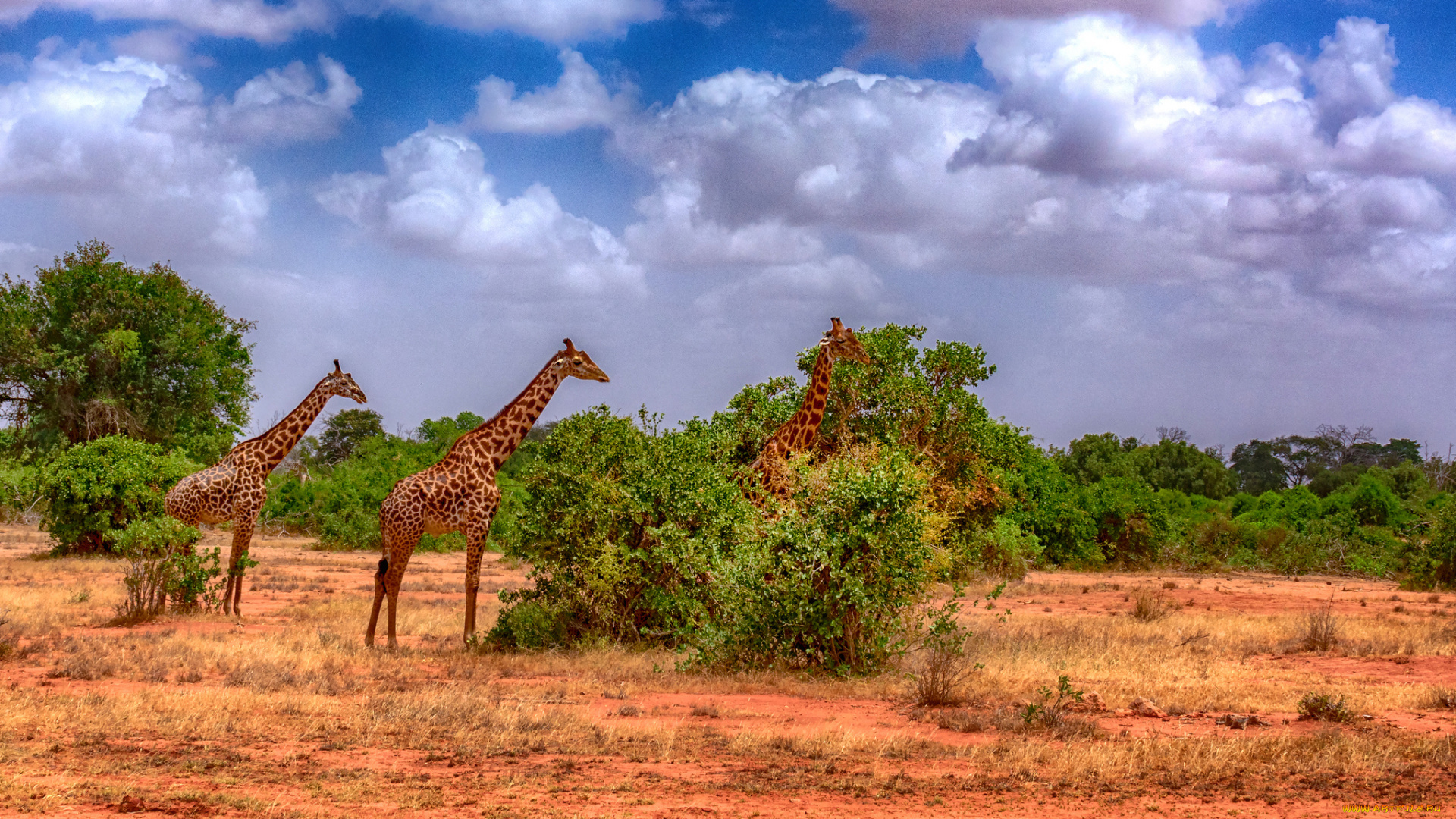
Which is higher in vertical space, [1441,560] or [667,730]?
[1441,560]

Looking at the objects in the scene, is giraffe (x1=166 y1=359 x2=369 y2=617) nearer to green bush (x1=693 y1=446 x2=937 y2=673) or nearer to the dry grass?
green bush (x1=693 y1=446 x2=937 y2=673)

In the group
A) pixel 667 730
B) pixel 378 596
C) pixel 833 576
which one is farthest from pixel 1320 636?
pixel 378 596

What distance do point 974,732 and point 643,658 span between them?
4.21m

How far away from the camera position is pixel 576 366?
14.8m

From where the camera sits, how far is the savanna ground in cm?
761

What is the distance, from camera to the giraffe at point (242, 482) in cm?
1689

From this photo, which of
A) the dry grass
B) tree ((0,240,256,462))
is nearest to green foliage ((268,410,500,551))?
tree ((0,240,256,462))

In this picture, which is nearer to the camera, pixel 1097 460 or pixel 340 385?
pixel 340 385

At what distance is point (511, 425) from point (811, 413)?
387cm

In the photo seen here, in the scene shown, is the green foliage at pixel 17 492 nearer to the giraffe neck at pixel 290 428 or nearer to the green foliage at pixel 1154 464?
the giraffe neck at pixel 290 428

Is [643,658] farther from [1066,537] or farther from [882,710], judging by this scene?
[1066,537]

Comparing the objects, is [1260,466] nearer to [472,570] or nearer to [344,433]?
[344,433]

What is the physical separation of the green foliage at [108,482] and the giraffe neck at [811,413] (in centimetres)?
1336

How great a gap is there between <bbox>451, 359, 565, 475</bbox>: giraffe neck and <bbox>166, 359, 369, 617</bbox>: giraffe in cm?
361
